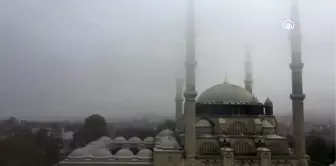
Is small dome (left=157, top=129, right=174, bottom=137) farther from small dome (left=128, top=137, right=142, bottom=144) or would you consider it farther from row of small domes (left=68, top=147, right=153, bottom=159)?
row of small domes (left=68, top=147, right=153, bottom=159)

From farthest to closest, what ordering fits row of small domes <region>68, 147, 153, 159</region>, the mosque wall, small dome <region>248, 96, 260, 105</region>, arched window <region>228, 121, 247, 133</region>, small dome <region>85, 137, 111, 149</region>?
small dome <region>248, 96, 260, 105</region>
arched window <region>228, 121, 247, 133</region>
small dome <region>85, 137, 111, 149</region>
the mosque wall
row of small domes <region>68, 147, 153, 159</region>

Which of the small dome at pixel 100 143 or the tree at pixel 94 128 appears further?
the small dome at pixel 100 143

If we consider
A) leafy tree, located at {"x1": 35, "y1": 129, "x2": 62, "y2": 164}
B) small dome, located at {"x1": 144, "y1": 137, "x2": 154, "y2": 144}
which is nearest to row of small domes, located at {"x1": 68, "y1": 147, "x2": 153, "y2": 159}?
small dome, located at {"x1": 144, "y1": 137, "x2": 154, "y2": 144}

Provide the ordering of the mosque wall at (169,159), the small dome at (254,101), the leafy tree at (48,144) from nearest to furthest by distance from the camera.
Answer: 1. the leafy tree at (48,144)
2. the mosque wall at (169,159)
3. the small dome at (254,101)

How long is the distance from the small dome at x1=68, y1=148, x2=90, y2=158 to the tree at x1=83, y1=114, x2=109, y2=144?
0.18 m

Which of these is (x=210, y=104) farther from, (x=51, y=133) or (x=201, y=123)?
(x=51, y=133)

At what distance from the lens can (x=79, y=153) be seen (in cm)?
581

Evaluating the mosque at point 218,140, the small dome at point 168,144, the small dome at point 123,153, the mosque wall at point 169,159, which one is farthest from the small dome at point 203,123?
the small dome at point 123,153

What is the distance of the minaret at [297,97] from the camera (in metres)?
6.14

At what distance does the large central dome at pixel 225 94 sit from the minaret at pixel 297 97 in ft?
3.58

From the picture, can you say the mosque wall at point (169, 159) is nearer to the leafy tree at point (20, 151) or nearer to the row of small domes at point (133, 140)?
the row of small domes at point (133, 140)

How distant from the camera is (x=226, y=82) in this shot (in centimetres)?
695

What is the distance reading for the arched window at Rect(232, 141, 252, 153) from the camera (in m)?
6.45

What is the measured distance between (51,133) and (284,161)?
3649mm
